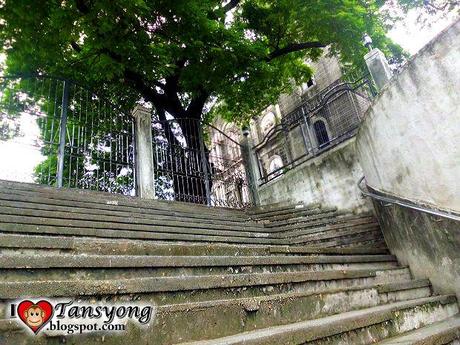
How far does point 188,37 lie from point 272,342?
8546 mm

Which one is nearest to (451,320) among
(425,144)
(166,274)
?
(425,144)

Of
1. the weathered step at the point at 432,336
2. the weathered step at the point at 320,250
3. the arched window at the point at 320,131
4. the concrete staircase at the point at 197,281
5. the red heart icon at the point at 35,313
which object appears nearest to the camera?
→ the red heart icon at the point at 35,313

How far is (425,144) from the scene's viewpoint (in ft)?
12.8

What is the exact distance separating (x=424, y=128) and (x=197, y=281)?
3427 millimetres

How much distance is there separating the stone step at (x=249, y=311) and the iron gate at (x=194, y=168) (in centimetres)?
586

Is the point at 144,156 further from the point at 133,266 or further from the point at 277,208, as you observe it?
the point at 133,266

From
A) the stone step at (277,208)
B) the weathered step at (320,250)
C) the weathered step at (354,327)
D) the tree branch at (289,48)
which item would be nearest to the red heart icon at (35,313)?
the weathered step at (354,327)

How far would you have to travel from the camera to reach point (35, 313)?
1.67m

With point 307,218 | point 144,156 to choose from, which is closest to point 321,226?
point 307,218

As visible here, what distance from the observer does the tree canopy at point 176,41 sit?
751 centimetres

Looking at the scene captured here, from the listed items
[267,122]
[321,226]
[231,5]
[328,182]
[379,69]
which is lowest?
[321,226]

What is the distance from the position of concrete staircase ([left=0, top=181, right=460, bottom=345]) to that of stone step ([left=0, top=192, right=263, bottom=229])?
0.06 feet

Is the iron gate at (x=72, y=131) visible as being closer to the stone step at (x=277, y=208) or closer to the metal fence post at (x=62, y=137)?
the metal fence post at (x=62, y=137)

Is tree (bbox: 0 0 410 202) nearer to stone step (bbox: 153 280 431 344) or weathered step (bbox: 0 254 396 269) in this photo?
weathered step (bbox: 0 254 396 269)
